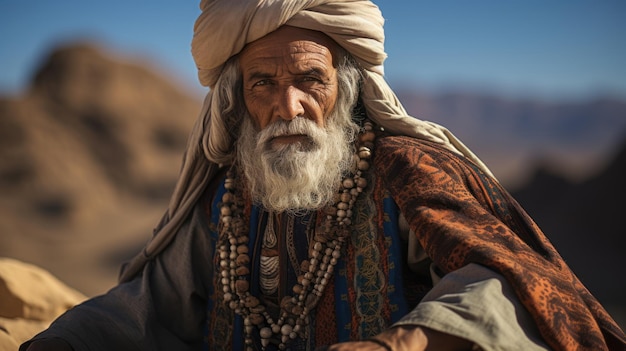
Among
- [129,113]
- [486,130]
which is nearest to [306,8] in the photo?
[129,113]

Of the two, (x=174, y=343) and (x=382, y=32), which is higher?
(x=382, y=32)

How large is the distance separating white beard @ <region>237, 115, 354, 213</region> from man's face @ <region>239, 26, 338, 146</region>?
0.04 meters

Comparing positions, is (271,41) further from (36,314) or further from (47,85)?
(47,85)

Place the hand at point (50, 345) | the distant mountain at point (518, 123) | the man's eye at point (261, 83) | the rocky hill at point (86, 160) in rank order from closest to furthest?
the hand at point (50, 345) → the man's eye at point (261, 83) → the rocky hill at point (86, 160) → the distant mountain at point (518, 123)

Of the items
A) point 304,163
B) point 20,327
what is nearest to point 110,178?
point 20,327

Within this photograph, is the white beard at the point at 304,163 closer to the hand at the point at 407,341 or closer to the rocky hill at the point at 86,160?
the hand at the point at 407,341

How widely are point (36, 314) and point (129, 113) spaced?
67.3 ft

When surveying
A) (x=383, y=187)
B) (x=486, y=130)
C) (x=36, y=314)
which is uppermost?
(x=383, y=187)

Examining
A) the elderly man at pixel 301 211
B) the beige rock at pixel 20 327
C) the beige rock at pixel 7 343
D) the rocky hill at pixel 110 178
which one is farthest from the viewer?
the rocky hill at pixel 110 178

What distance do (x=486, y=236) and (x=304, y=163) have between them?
3.22 ft

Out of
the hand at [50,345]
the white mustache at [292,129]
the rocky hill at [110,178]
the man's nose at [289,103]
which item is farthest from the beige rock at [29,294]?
the rocky hill at [110,178]

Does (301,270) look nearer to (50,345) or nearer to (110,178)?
(50,345)

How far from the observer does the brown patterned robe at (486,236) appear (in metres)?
2.59

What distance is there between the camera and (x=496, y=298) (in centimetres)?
255
